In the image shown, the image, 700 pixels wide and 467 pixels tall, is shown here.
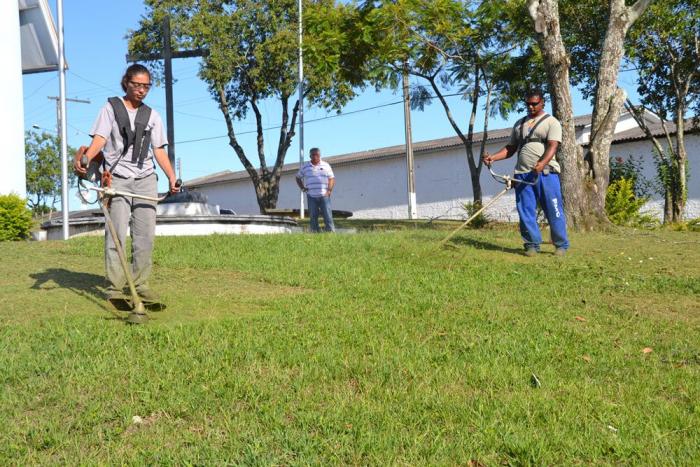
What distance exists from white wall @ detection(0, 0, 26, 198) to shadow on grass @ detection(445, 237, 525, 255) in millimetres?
10878

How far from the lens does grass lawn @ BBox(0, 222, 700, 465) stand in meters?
3.31

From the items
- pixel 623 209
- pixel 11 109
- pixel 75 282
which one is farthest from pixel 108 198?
pixel 11 109

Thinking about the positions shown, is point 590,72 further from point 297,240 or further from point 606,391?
point 606,391

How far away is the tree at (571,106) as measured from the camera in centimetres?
1145

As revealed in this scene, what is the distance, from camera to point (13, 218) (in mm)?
15023

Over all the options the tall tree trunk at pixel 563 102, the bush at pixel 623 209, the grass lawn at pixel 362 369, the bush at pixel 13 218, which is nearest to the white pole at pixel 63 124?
the bush at pixel 13 218

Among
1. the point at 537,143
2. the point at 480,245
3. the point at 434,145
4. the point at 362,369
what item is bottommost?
the point at 362,369

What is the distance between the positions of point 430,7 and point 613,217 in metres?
6.88

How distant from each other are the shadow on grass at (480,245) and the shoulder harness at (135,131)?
450 centimetres

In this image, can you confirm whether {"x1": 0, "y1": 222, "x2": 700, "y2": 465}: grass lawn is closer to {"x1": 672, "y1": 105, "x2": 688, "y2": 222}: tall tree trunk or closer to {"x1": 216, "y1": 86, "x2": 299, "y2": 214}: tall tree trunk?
{"x1": 672, "y1": 105, "x2": 688, "y2": 222}: tall tree trunk

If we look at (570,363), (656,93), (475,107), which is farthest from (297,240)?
(656,93)

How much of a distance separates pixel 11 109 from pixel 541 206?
1280cm

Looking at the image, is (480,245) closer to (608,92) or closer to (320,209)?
(608,92)

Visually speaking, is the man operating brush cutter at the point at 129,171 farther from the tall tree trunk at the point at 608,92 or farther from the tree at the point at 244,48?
A: the tree at the point at 244,48
